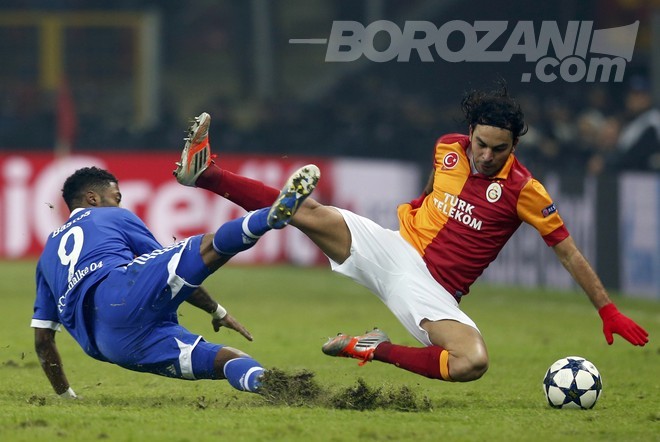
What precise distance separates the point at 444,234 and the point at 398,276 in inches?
16.7

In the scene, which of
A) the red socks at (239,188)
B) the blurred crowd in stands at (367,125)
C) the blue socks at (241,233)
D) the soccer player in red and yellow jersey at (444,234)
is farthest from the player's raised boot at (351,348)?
the blurred crowd in stands at (367,125)

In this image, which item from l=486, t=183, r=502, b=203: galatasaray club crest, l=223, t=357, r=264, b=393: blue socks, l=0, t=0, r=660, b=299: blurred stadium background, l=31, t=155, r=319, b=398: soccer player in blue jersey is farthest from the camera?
l=0, t=0, r=660, b=299: blurred stadium background

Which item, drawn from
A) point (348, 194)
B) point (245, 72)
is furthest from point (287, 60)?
point (348, 194)

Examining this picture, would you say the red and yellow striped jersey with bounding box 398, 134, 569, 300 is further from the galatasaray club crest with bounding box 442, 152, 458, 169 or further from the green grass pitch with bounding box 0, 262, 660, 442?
the green grass pitch with bounding box 0, 262, 660, 442

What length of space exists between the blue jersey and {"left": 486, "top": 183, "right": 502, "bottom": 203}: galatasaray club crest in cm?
215

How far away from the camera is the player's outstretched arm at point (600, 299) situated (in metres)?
7.49

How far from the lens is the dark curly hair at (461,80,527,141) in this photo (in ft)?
25.9

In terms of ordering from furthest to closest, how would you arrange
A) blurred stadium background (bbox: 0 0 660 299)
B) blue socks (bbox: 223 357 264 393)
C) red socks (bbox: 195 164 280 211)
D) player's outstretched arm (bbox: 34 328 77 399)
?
blurred stadium background (bbox: 0 0 660 299) → red socks (bbox: 195 164 280 211) → player's outstretched arm (bbox: 34 328 77 399) → blue socks (bbox: 223 357 264 393)

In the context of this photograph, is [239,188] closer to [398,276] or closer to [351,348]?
[398,276]

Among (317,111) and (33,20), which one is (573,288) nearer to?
(317,111)

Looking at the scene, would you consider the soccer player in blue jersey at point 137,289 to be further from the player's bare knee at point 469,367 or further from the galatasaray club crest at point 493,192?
the galatasaray club crest at point 493,192

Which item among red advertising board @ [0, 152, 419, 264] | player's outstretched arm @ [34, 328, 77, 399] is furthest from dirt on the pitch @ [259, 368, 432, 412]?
red advertising board @ [0, 152, 419, 264]

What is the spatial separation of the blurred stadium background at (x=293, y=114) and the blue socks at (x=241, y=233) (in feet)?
29.5

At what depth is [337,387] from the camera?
855 centimetres
